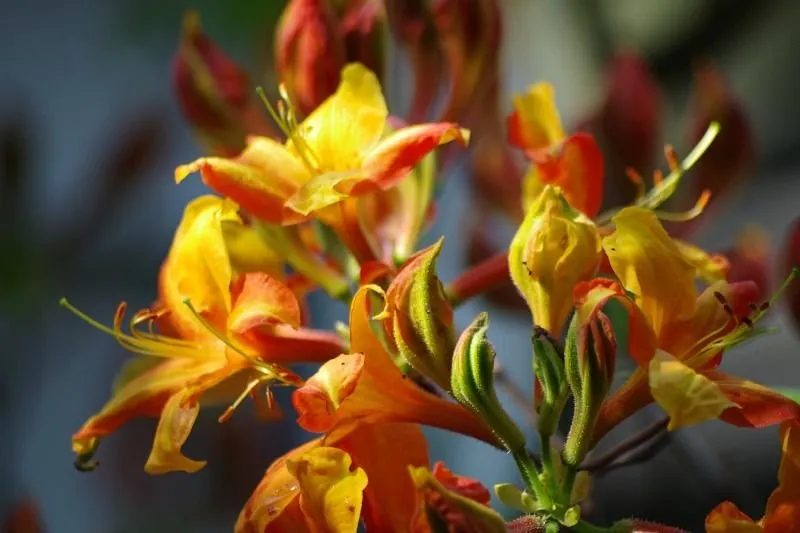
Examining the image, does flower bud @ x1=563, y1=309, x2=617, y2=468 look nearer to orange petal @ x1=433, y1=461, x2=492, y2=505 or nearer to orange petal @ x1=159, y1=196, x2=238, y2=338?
orange petal @ x1=433, y1=461, x2=492, y2=505

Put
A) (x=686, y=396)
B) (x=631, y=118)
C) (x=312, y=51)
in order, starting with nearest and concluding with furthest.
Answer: (x=686, y=396) < (x=312, y=51) < (x=631, y=118)

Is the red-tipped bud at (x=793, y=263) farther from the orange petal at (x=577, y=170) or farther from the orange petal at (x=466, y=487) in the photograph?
the orange petal at (x=466, y=487)

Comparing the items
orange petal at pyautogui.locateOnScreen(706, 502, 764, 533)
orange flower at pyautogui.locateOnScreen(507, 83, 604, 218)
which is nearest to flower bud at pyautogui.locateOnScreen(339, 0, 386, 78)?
orange flower at pyautogui.locateOnScreen(507, 83, 604, 218)

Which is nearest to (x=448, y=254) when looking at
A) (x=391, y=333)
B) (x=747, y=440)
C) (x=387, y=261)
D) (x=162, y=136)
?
(x=162, y=136)

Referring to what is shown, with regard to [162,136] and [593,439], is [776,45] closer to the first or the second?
[162,136]

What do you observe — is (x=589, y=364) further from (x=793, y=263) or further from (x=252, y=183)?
(x=793, y=263)

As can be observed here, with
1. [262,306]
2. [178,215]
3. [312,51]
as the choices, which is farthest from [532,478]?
[178,215]
